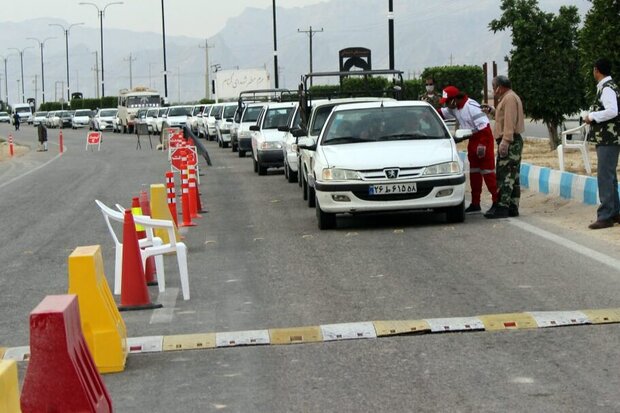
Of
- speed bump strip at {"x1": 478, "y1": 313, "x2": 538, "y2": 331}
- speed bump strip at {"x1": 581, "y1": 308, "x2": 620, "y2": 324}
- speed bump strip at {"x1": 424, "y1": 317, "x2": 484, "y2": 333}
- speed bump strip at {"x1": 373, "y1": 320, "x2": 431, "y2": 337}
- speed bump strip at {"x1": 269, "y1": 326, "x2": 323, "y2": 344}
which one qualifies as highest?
speed bump strip at {"x1": 581, "y1": 308, "x2": 620, "y2": 324}

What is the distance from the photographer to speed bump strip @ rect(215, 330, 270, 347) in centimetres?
838

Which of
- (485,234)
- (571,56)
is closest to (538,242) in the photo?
(485,234)

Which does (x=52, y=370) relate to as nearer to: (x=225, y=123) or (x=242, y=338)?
(x=242, y=338)

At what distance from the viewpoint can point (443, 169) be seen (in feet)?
49.7

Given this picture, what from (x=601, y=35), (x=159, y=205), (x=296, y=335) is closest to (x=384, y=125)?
(x=159, y=205)

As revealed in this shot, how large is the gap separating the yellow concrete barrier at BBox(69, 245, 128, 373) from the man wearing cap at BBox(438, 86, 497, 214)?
923 cm

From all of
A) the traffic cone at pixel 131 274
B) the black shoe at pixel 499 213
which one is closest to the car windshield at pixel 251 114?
the black shoe at pixel 499 213

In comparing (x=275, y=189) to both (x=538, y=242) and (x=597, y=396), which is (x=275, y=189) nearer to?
(x=538, y=242)

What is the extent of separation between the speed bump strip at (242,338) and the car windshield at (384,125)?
7.65 meters

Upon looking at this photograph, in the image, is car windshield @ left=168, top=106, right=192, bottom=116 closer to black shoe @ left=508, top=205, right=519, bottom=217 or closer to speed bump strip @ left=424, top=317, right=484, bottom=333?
black shoe @ left=508, top=205, right=519, bottom=217

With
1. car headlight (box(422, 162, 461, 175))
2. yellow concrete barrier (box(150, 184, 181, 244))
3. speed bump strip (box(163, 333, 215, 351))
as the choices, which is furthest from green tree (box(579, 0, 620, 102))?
speed bump strip (box(163, 333, 215, 351))

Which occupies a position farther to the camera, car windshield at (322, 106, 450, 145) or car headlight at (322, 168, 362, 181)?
car windshield at (322, 106, 450, 145)

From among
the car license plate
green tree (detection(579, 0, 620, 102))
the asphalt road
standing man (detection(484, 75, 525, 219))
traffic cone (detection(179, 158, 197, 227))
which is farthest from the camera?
green tree (detection(579, 0, 620, 102))

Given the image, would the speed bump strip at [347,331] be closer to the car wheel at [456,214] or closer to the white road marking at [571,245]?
the white road marking at [571,245]
